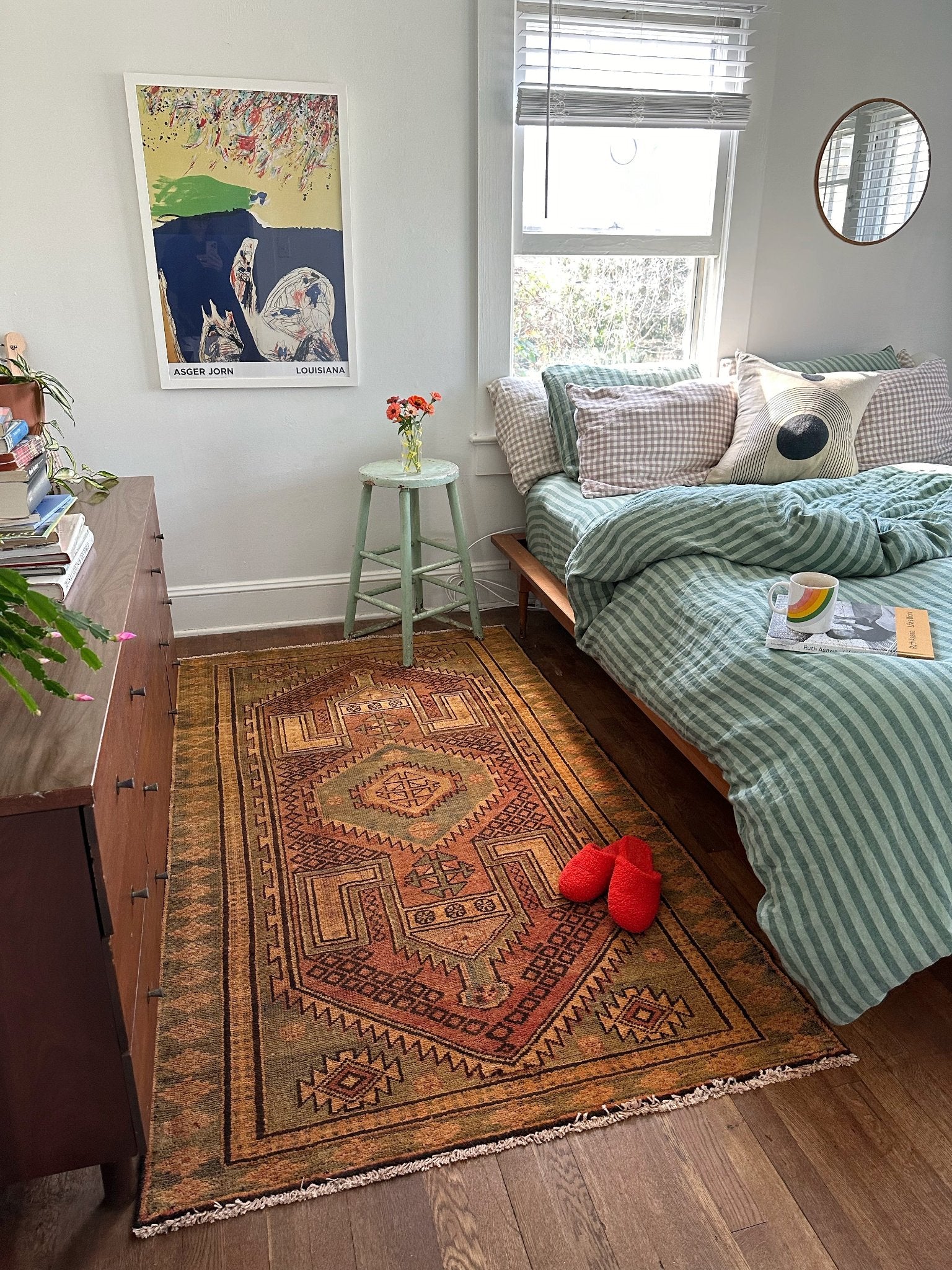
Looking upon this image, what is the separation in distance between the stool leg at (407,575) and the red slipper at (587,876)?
4.11 ft

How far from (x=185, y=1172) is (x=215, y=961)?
1.55ft

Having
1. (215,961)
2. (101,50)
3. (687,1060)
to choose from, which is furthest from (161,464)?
(687,1060)

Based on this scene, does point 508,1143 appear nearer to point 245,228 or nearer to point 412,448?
point 412,448

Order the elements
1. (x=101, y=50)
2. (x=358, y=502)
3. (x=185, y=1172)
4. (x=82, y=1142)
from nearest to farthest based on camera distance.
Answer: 1. (x=82, y=1142)
2. (x=185, y=1172)
3. (x=101, y=50)
4. (x=358, y=502)

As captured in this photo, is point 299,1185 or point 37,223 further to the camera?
point 37,223

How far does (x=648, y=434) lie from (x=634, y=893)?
1.70m

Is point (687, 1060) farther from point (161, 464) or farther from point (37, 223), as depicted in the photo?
point (37, 223)

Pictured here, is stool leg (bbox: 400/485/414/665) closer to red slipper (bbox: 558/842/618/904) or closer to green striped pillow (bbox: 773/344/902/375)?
red slipper (bbox: 558/842/618/904)

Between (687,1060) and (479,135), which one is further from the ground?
(479,135)

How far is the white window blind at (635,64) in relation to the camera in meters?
3.08

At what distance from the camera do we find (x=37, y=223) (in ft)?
9.36

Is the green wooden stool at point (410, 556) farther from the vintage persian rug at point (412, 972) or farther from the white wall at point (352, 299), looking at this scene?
the vintage persian rug at point (412, 972)

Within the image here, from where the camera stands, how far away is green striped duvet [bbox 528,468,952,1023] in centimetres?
155

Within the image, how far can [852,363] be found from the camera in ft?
11.7
